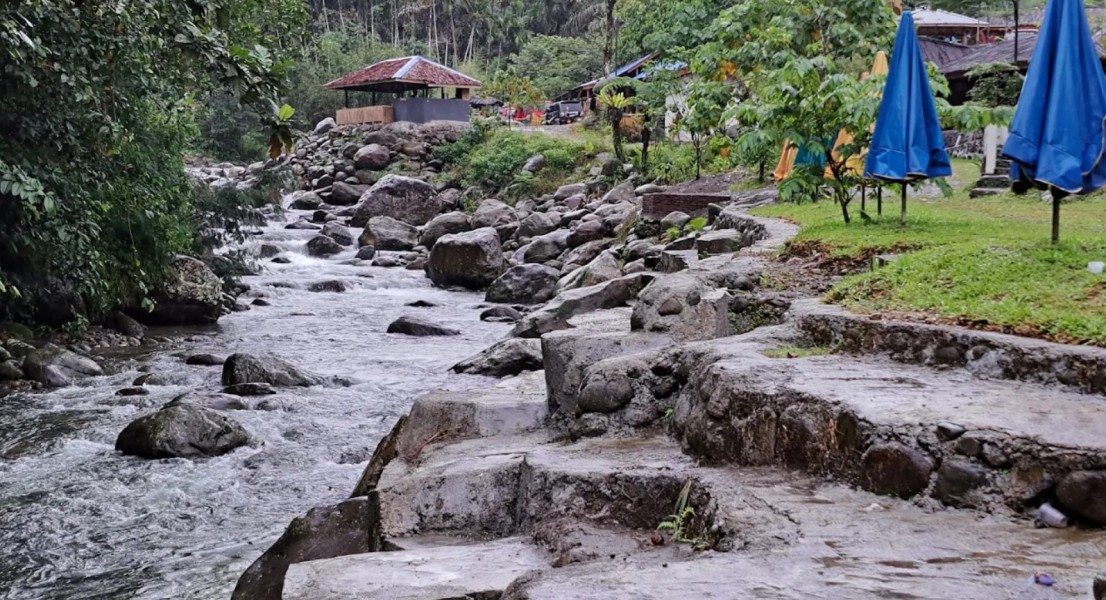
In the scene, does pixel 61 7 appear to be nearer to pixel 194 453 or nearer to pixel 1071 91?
pixel 194 453

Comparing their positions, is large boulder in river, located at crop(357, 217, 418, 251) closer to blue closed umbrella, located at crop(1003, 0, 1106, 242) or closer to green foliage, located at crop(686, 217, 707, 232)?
green foliage, located at crop(686, 217, 707, 232)

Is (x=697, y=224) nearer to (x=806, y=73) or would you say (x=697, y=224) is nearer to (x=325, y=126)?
(x=806, y=73)

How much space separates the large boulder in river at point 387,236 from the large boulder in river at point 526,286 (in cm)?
734

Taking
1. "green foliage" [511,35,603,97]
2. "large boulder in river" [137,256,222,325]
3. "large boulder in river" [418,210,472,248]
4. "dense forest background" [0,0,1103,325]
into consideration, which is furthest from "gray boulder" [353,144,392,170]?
"large boulder in river" [137,256,222,325]

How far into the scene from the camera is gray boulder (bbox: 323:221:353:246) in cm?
2494

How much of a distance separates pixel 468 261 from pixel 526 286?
281cm

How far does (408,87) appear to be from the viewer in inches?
1570

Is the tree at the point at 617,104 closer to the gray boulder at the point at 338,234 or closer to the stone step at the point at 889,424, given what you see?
the gray boulder at the point at 338,234

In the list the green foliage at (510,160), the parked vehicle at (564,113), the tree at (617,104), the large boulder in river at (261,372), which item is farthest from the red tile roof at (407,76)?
the large boulder in river at (261,372)

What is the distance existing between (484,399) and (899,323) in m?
2.76

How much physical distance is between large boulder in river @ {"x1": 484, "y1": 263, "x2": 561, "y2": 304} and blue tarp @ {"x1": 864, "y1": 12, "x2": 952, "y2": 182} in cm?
917

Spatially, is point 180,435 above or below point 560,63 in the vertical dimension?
below

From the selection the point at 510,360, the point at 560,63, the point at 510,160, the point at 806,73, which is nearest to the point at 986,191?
the point at 806,73

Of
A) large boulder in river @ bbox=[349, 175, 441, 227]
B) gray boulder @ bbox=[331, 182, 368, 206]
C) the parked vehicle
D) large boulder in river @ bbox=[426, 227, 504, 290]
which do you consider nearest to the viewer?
large boulder in river @ bbox=[426, 227, 504, 290]
